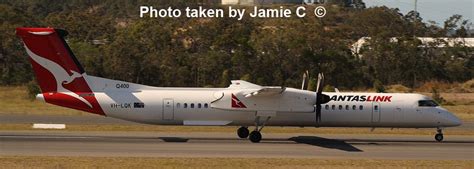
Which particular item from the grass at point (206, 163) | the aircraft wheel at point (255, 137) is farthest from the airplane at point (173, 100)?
the grass at point (206, 163)

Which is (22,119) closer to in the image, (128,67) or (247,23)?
(128,67)

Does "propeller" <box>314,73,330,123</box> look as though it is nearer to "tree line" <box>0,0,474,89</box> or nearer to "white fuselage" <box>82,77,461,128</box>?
"white fuselage" <box>82,77,461,128</box>

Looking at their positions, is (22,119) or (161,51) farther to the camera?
(161,51)

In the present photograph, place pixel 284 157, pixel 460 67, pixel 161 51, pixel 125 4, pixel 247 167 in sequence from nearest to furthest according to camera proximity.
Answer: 1. pixel 247 167
2. pixel 284 157
3. pixel 161 51
4. pixel 460 67
5. pixel 125 4

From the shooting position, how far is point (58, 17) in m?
81.6

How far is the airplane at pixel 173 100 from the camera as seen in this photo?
30.5 metres

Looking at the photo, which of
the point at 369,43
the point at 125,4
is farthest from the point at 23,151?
the point at 125,4

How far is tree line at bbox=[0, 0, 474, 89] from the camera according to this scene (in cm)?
6319

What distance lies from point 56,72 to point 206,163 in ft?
33.7

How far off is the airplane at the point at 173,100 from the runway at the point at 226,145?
0.86 meters

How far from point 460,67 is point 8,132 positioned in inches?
2051

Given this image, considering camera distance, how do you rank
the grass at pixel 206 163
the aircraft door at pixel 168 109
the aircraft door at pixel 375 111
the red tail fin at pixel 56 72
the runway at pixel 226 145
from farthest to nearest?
the aircraft door at pixel 375 111 < the aircraft door at pixel 168 109 < the red tail fin at pixel 56 72 < the runway at pixel 226 145 < the grass at pixel 206 163

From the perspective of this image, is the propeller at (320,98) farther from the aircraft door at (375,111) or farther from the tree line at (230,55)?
the tree line at (230,55)

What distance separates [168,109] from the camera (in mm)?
30891
